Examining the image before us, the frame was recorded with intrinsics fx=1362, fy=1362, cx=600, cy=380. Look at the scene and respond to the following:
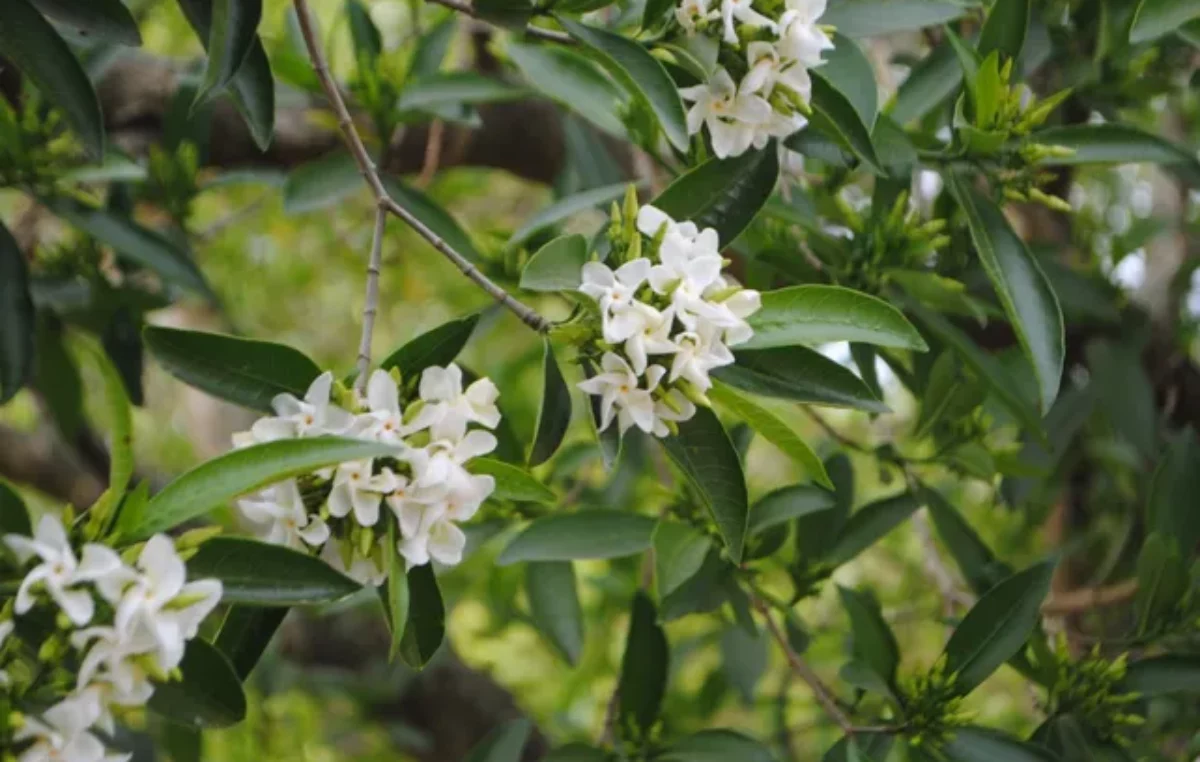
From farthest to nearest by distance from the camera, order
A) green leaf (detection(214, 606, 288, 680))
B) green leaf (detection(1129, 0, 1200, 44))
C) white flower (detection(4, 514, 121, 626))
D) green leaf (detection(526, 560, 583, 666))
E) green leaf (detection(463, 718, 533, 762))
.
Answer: green leaf (detection(526, 560, 583, 666)) < green leaf (detection(463, 718, 533, 762)) < green leaf (detection(1129, 0, 1200, 44)) < green leaf (detection(214, 606, 288, 680)) < white flower (detection(4, 514, 121, 626))

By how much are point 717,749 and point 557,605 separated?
11.1 inches

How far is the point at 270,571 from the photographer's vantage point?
2.76 ft

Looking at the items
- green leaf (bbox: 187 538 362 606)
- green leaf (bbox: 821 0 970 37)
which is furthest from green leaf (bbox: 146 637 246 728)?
green leaf (bbox: 821 0 970 37)

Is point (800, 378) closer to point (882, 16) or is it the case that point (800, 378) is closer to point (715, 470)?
point (715, 470)

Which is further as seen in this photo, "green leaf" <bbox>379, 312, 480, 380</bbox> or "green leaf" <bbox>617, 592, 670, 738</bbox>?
"green leaf" <bbox>617, 592, 670, 738</bbox>

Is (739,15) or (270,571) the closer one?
(270,571)

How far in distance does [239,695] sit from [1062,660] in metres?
0.75

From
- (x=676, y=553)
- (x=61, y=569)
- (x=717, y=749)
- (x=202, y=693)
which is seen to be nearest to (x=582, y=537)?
(x=676, y=553)

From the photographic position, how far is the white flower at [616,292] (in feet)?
2.78

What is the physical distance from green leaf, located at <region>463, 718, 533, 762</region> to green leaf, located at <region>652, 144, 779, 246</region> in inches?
21.5

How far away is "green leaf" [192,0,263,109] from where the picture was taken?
0.91m

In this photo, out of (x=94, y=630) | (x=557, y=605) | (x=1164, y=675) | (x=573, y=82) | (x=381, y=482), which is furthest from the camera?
(x=557, y=605)

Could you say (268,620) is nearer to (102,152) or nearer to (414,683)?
(102,152)

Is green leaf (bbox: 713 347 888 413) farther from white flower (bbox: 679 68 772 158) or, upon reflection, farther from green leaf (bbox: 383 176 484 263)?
green leaf (bbox: 383 176 484 263)
